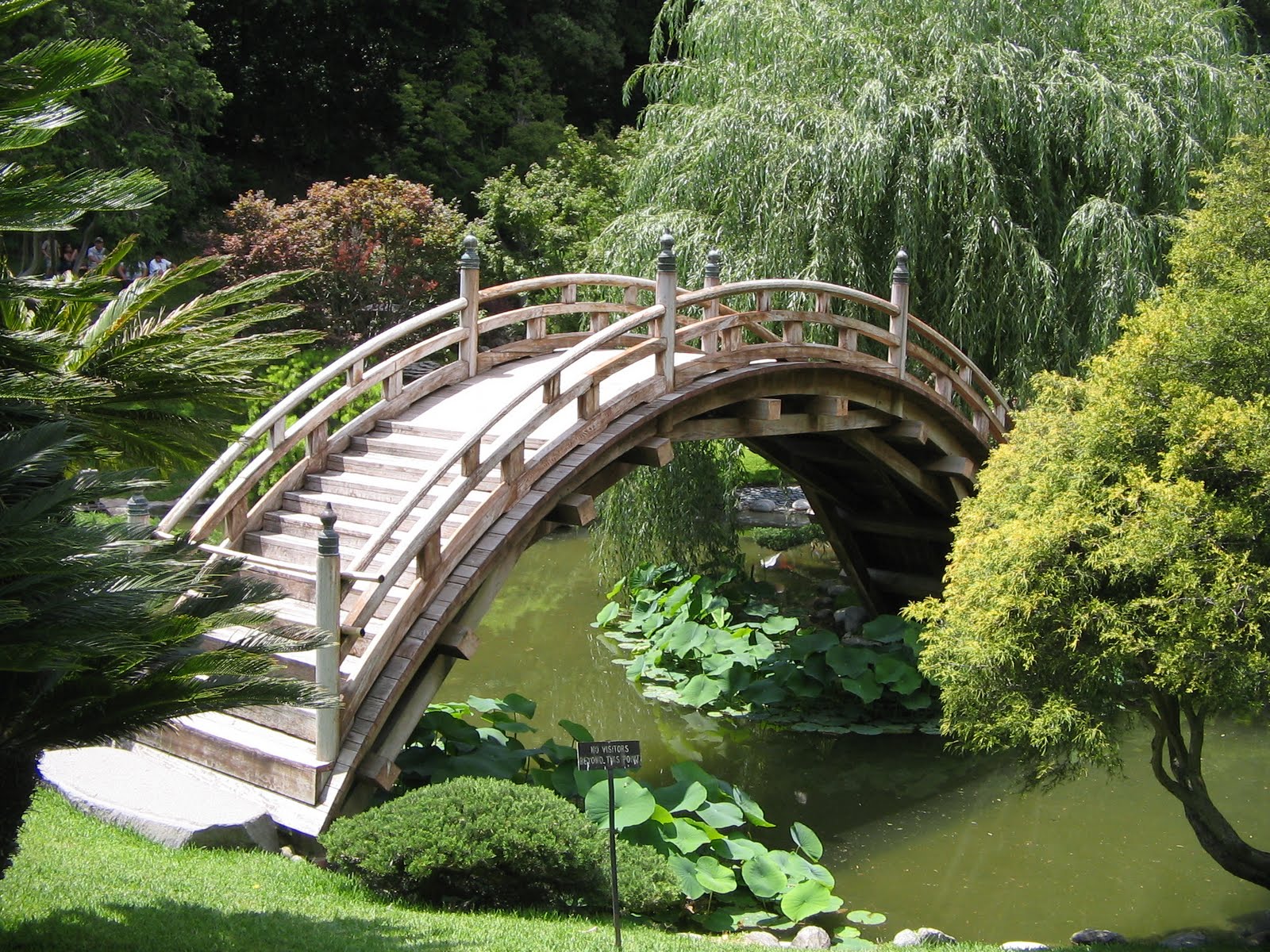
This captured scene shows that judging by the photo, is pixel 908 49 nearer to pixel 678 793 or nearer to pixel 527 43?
pixel 678 793

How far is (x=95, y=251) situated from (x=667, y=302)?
14.0m

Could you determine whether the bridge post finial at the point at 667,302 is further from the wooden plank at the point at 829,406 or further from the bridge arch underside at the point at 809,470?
the wooden plank at the point at 829,406

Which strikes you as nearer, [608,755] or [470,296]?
[608,755]

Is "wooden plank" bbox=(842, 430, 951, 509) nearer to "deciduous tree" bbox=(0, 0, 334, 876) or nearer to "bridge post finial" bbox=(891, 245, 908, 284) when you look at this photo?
"bridge post finial" bbox=(891, 245, 908, 284)

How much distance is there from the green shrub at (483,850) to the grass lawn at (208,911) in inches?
6.2

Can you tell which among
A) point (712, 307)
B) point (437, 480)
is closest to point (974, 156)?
point (712, 307)

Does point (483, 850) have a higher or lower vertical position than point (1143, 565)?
lower

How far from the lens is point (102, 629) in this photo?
4141mm

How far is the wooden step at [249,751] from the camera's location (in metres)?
7.00

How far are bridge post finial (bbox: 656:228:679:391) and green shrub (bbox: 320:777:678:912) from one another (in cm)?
351

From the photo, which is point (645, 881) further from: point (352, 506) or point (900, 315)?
point (900, 315)

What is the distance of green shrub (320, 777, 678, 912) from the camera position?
635 cm

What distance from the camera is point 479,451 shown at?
793 cm

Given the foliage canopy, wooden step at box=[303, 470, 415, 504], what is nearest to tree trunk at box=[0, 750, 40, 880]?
wooden step at box=[303, 470, 415, 504]
